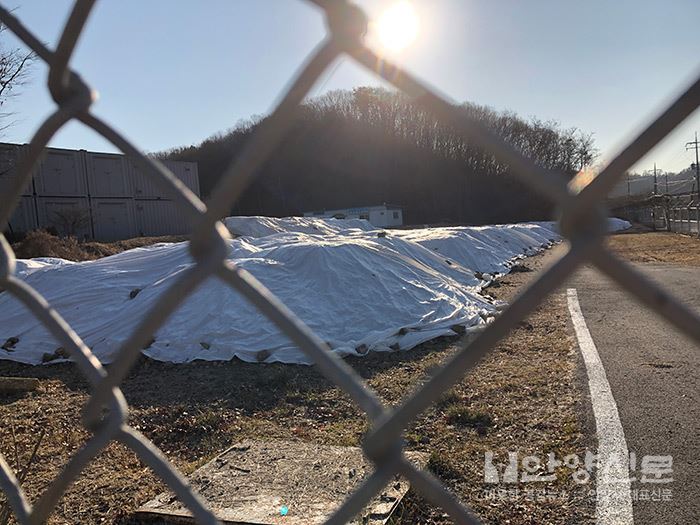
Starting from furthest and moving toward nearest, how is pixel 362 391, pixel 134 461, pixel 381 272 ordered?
pixel 381 272, pixel 134 461, pixel 362 391

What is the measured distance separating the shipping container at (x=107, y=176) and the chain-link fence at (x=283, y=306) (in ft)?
84.5

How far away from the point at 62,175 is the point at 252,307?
63.7 feet

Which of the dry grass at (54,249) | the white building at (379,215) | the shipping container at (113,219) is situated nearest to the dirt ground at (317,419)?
the dry grass at (54,249)

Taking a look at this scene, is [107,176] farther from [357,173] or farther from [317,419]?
[357,173]

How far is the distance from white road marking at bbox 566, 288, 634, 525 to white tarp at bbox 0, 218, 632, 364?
7.80ft

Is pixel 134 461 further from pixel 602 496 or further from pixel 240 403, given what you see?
pixel 602 496

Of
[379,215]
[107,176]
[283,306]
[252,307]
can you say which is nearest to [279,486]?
[283,306]

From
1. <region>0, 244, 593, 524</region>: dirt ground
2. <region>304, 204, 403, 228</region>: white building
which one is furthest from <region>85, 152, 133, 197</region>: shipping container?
<region>304, 204, 403, 228</region>: white building

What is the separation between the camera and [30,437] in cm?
428

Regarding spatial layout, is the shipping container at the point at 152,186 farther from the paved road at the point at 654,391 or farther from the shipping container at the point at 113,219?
the paved road at the point at 654,391

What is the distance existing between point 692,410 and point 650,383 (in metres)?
0.72

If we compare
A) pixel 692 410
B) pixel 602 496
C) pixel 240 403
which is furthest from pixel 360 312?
pixel 602 496

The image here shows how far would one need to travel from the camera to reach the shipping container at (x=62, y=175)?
22688 mm

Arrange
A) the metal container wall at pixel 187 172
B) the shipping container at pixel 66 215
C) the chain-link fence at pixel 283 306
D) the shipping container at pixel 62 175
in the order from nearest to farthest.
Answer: the chain-link fence at pixel 283 306 < the shipping container at pixel 66 215 < the shipping container at pixel 62 175 < the metal container wall at pixel 187 172
